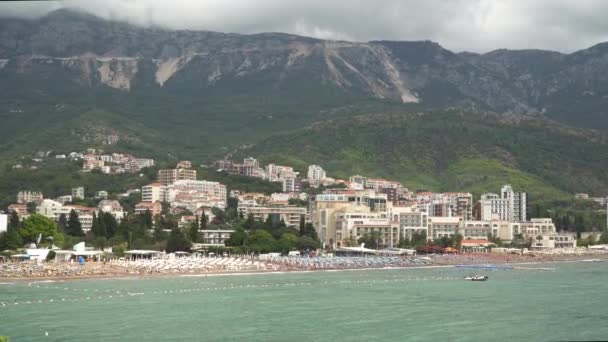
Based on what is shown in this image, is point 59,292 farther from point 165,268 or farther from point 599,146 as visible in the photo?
point 599,146

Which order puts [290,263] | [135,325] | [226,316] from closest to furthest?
1. [135,325]
2. [226,316]
3. [290,263]

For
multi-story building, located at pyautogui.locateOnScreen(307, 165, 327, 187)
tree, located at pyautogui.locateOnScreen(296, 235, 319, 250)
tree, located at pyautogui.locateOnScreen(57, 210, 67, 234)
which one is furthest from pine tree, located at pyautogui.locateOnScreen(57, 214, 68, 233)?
multi-story building, located at pyautogui.locateOnScreen(307, 165, 327, 187)

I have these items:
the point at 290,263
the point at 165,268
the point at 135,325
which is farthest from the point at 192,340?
the point at 290,263

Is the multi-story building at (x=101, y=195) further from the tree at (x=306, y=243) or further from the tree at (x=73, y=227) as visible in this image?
the tree at (x=306, y=243)

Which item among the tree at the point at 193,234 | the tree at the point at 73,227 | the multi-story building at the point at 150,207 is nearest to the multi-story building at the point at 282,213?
the multi-story building at the point at 150,207

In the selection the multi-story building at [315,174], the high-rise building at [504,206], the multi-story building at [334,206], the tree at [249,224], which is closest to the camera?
the tree at [249,224]

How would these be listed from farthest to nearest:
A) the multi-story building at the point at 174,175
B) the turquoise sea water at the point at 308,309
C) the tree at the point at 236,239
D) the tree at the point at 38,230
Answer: the multi-story building at the point at 174,175 → the tree at the point at 236,239 → the tree at the point at 38,230 → the turquoise sea water at the point at 308,309
